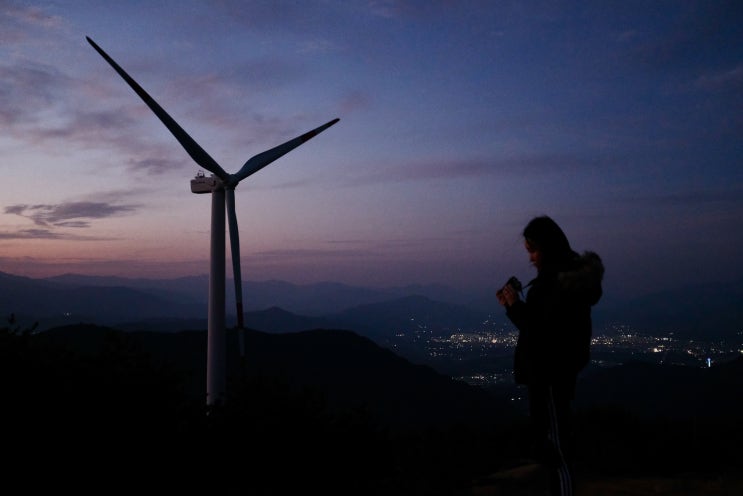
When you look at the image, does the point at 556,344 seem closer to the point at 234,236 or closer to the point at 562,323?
the point at 562,323

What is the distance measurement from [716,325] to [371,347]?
15937cm

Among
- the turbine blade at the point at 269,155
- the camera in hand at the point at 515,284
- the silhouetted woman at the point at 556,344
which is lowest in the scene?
the silhouetted woman at the point at 556,344

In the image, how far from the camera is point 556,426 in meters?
4.54

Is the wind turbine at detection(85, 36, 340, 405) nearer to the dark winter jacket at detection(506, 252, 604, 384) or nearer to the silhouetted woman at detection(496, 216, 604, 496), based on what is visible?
the silhouetted woman at detection(496, 216, 604, 496)

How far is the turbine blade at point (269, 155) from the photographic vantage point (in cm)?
1794

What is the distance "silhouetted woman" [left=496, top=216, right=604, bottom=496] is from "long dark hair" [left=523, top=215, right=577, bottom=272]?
0.05 metres

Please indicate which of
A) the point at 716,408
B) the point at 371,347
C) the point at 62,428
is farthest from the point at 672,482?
the point at 371,347

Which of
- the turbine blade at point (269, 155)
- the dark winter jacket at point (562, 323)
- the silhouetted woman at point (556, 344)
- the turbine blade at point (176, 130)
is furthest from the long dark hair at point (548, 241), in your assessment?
the turbine blade at point (269, 155)

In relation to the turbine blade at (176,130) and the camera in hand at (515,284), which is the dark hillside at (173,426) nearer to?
the camera in hand at (515,284)

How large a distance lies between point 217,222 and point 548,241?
13562mm

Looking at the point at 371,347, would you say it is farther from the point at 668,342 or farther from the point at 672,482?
the point at 668,342

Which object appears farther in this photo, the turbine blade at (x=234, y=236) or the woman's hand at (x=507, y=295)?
the turbine blade at (x=234, y=236)

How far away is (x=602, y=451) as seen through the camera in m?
13.5

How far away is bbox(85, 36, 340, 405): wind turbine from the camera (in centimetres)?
1555
